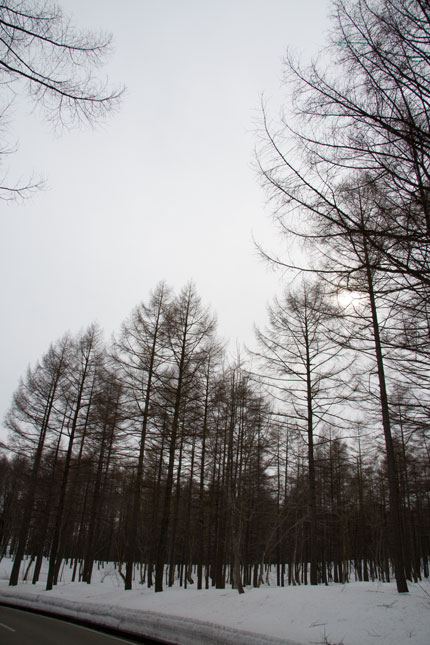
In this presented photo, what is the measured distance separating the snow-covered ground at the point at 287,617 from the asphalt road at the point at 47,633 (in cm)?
59

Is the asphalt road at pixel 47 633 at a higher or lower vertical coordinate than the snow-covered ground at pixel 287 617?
lower

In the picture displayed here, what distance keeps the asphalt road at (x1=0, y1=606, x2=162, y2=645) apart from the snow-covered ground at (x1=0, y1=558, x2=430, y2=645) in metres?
0.59

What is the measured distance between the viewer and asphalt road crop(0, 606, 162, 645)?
6.81 m

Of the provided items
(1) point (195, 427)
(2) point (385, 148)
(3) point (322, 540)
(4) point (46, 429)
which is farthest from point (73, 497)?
(2) point (385, 148)

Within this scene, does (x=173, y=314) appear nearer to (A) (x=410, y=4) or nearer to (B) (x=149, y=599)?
(B) (x=149, y=599)

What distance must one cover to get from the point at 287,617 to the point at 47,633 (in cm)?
485

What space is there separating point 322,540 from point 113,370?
2401cm

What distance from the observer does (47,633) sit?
7.76 metres

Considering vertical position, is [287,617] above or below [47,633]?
above

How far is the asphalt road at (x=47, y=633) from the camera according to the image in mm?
6812

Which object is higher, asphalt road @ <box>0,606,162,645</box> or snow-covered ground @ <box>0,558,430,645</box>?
snow-covered ground @ <box>0,558,430,645</box>

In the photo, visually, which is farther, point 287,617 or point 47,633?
point 47,633

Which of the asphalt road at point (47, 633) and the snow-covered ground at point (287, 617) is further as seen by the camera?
the asphalt road at point (47, 633)

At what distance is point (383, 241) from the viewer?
398cm
